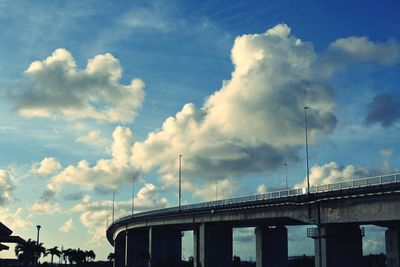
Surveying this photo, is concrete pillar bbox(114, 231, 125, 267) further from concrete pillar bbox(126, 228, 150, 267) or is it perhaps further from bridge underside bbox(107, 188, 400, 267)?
bridge underside bbox(107, 188, 400, 267)

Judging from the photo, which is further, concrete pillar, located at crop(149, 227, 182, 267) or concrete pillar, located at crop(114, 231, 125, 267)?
concrete pillar, located at crop(114, 231, 125, 267)

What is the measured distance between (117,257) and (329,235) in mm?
126872

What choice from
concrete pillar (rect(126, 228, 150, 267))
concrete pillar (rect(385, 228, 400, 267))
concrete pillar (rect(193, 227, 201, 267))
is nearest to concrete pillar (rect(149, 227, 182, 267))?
concrete pillar (rect(126, 228, 150, 267))

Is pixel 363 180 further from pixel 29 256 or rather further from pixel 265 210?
pixel 29 256

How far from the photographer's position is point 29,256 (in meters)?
151

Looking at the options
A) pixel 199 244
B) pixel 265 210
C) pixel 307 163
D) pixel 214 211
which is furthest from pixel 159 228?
pixel 307 163

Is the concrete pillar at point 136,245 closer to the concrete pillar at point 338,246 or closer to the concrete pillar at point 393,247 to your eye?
the concrete pillar at point 338,246

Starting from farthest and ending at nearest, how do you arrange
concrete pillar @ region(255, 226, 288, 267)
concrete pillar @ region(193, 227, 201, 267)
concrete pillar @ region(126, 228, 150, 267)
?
1. concrete pillar @ region(126, 228, 150, 267)
2. concrete pillar @ region(193, 227, 201, 267)
3. concrete pillar @ region(255, 226, 288, 267)

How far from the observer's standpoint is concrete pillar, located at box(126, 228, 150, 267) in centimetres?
15900

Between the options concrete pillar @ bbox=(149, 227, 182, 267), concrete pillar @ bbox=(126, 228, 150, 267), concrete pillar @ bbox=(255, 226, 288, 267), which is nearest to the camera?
concrete pillar @ bbox=(255, 226, 288, 267)

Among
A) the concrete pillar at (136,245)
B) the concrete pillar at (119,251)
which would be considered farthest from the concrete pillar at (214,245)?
the concrete pillar at (119,251)

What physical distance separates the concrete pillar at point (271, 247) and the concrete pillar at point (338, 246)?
2044cm

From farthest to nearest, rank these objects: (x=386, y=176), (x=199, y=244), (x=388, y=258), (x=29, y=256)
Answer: (x=29, y=256)
(x=199, y=244)
(x=388, y=258)
(x=386, y=176)

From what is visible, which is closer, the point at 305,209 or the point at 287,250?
the point at 305,209
